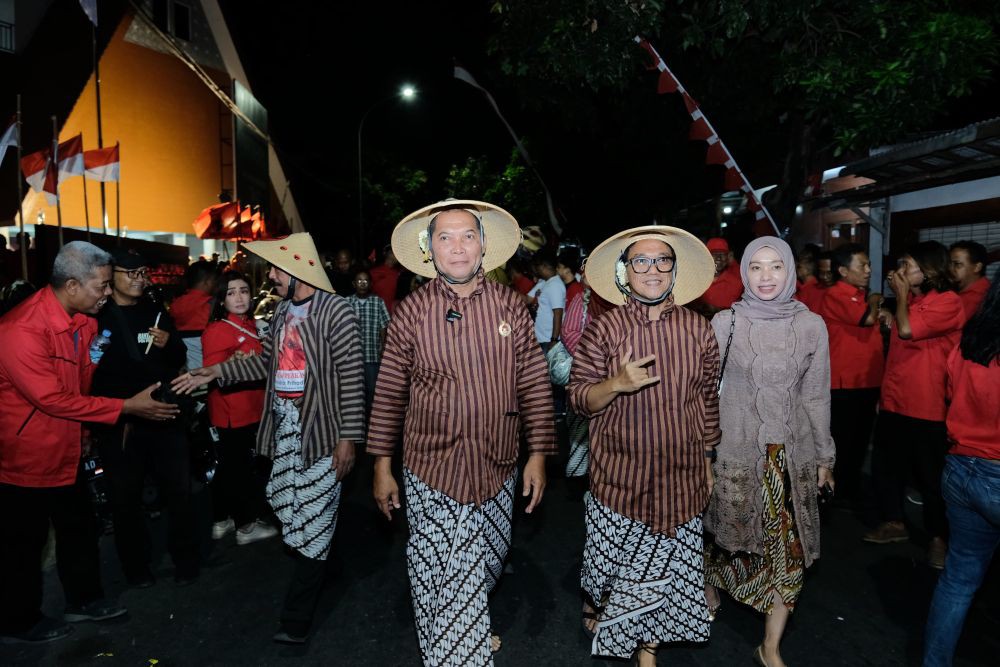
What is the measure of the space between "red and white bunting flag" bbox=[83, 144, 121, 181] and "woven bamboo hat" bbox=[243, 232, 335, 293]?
8.97 m

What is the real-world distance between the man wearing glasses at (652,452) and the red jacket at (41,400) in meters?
2.78

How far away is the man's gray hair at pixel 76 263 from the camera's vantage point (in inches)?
145

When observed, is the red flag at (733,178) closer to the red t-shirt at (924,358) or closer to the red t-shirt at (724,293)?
the red t-shirt at (724,293)

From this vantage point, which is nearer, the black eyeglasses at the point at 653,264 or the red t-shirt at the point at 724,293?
the black eyeglasses at the point at 653,264

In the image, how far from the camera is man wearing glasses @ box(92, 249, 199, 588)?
421cm

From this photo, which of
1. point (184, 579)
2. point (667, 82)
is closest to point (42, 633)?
point (184, 579)

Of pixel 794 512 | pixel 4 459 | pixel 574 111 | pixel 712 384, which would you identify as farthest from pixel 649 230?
pixel 574 111

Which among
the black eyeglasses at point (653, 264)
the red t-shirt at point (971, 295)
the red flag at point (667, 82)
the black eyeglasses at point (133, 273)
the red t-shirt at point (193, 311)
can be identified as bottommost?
the red t-shirt at point (193, 311)

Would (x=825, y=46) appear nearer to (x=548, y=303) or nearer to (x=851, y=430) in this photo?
(x=548, y=303)

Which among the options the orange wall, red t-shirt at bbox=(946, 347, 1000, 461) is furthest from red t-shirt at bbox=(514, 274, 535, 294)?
the orange wall

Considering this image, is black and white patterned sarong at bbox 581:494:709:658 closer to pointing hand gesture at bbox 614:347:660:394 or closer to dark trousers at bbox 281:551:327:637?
pointing hand gesture at bbox 614:347:660:394

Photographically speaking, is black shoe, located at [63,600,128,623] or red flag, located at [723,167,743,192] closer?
black shoe, located at [63,600,128,623]

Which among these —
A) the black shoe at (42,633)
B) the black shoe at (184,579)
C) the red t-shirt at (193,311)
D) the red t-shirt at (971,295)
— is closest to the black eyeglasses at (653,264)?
the red t-shirt at (971,295)

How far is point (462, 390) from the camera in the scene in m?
3.01
